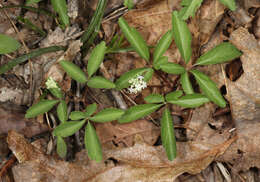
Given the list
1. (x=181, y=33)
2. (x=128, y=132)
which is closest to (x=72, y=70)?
(x=128, y=132)

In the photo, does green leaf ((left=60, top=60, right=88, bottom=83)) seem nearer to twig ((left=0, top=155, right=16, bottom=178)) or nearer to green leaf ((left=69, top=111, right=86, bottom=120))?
green leaf ((left=69, top=111, right=86, bottom=120))

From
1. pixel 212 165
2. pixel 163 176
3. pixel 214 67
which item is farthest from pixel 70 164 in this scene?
pixel 214 67

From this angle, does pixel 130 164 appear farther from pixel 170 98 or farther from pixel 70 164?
pixel 170 98

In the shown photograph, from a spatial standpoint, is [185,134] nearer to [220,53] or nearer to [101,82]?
[220,53]

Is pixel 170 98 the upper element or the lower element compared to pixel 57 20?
lower

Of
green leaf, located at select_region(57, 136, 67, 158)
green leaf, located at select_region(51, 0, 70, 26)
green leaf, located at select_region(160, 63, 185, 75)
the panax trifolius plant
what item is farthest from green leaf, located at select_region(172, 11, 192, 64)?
green leaf, located at select_region(57, 136, 67, 158)

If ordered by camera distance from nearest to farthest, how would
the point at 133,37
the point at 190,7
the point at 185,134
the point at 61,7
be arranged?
the point at 190,7, the point at 133,37, the point at 61,7, the point at 185,134

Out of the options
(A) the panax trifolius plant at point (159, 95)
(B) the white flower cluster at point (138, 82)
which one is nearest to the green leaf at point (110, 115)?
→ (A) the panax trifolius plant at point (159, 95)

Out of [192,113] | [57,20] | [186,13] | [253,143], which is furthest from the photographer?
[57,20]
